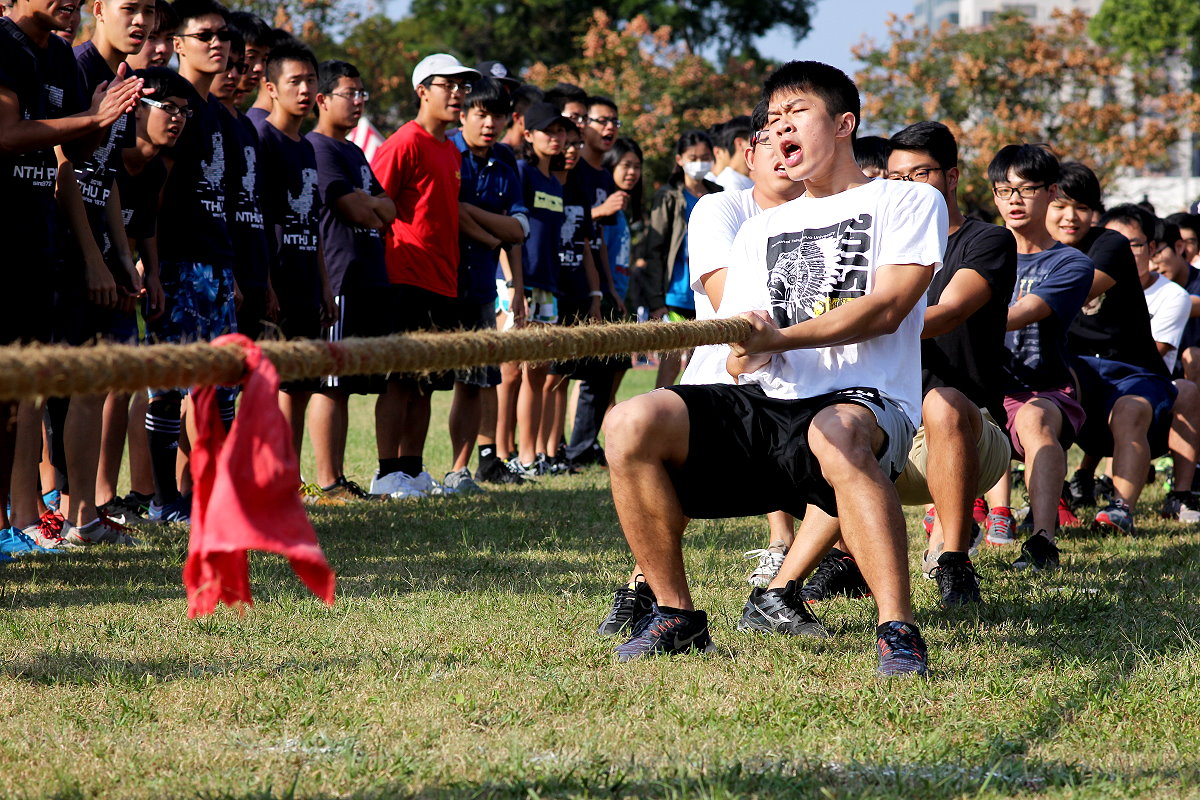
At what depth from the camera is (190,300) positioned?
5.83 m

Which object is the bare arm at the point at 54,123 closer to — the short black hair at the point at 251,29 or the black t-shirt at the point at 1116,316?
the short black hair at the point at 251,29

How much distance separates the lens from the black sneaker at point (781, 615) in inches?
154

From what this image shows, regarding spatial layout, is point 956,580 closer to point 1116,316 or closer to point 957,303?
point 957,303

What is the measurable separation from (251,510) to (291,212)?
4.52 meters

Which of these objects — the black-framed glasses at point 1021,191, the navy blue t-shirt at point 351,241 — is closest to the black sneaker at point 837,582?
the black-framed glasses at point 1021,191

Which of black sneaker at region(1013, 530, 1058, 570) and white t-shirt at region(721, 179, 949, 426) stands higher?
white t-shirt at region(721, 179, 949, 426)

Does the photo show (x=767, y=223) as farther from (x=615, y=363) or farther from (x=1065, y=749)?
(x=615, y=363)

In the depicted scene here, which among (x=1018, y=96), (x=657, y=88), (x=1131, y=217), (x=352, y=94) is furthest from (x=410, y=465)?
(x=1018, y=96)

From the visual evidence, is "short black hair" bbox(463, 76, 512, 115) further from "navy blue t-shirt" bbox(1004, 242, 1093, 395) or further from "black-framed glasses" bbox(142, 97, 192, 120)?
"navy blue t-shirt" bbox(1004, 242, 1093, 395)

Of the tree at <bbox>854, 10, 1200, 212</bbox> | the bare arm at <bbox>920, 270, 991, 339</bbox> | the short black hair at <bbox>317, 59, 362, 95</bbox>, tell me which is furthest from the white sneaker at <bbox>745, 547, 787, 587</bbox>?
the tree at <bbox>854, 10, 1200, 212</bbox>

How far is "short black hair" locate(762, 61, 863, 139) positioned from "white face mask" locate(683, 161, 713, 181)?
5.44 meters

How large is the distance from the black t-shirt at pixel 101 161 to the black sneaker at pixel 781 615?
9.82 ft

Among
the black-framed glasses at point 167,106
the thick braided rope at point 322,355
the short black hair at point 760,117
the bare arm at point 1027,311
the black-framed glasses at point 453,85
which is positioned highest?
the black-framed glasses at point 453,85

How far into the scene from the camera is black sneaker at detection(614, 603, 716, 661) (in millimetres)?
3615
